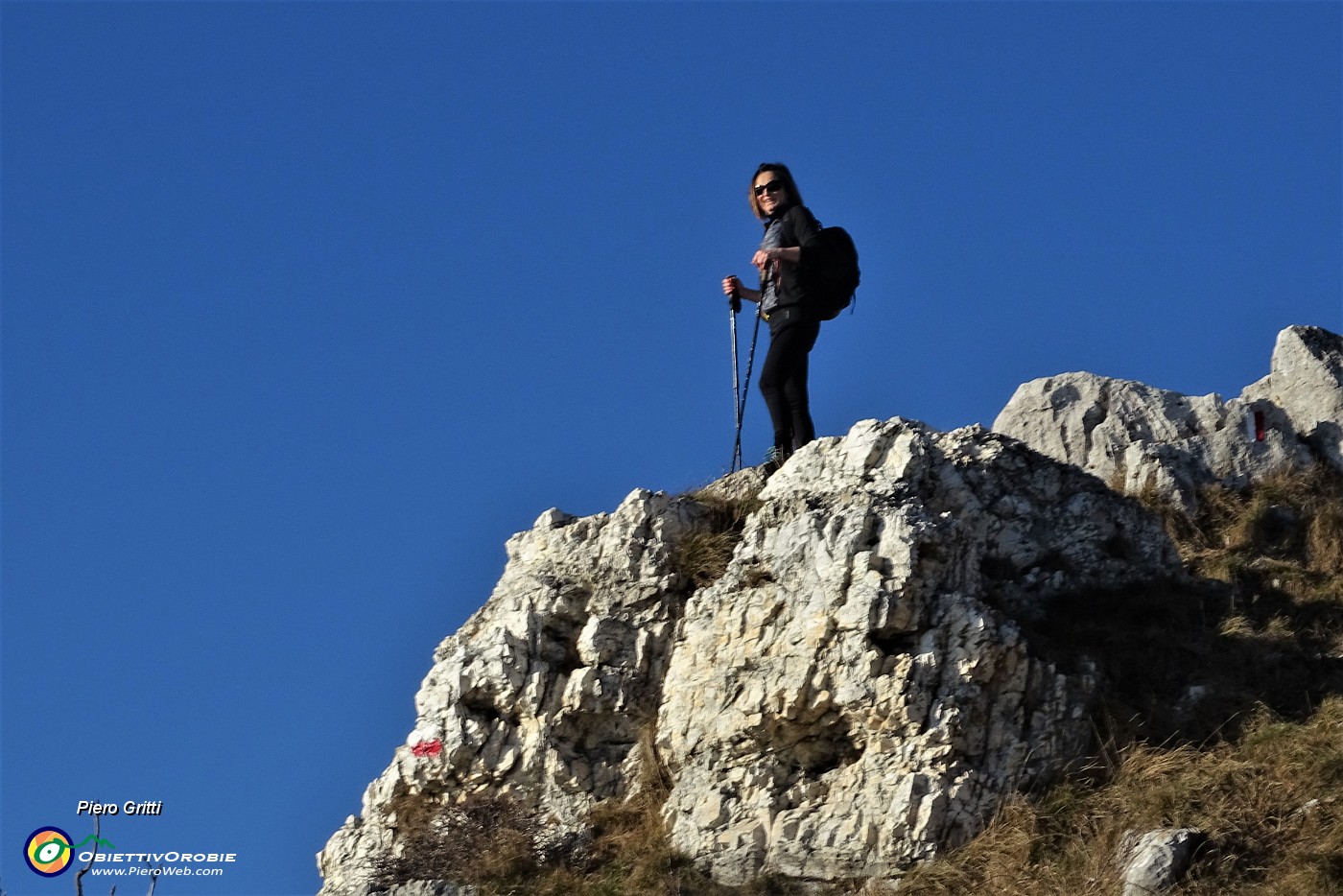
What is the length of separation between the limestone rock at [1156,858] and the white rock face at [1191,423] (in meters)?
6.63

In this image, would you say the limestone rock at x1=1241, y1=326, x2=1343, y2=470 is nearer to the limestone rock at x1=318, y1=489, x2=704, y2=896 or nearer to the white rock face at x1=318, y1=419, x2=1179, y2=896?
the white rock face at x1=318, y1=419, x2=1179, y2=896

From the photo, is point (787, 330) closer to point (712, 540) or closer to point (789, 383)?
point (789, 383)

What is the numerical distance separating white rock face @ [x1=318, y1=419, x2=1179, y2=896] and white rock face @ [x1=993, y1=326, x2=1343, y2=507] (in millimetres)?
3091

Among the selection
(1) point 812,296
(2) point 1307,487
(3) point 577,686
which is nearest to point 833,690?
(3) point 577,686

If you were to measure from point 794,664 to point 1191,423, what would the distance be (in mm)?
7767

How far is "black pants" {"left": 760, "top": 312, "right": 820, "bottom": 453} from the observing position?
1512cm

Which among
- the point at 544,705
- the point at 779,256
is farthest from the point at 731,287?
the point at 544,705

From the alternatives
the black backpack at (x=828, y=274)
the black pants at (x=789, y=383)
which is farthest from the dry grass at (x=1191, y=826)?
the black backpack at (x=828, y=274)

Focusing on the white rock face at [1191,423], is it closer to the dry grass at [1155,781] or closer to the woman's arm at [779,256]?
the dry grass at [1155,781]

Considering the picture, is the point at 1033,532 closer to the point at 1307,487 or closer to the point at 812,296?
the point at 812,296

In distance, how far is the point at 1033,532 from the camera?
1461 centimetres

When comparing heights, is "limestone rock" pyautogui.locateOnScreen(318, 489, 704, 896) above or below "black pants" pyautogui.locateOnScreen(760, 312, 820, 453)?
below

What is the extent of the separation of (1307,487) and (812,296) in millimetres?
5733

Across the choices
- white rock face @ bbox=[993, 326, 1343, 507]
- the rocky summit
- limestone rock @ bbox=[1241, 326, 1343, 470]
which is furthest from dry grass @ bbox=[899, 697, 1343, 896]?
limestone rock @ bbox=[1241, 326, 1343, 470]
